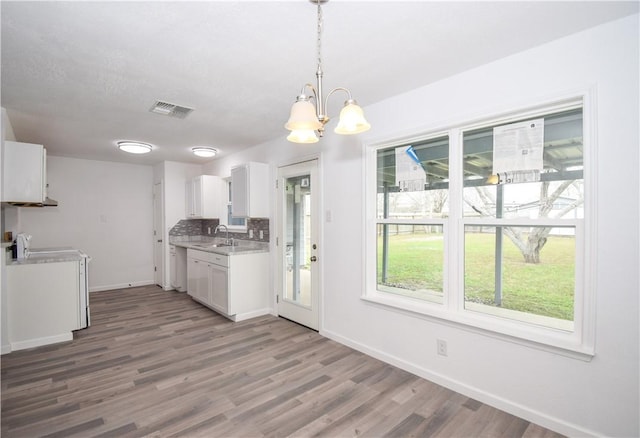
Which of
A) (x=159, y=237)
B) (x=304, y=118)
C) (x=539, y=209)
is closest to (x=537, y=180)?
(x=539, y=209)

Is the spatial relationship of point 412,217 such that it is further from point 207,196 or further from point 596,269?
point 207,196

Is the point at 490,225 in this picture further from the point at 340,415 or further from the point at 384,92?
the point at 340,415

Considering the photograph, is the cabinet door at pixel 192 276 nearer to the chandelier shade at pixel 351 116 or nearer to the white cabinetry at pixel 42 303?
the white cabinetry at pixel 42 303

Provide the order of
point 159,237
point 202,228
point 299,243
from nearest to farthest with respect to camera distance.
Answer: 1. point 299,243
2. point 159,237
3. point 202,228

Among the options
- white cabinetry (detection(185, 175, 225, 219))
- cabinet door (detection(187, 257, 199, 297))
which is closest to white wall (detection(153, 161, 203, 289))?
white cabinetry (detection(185, 175, 225, 219))

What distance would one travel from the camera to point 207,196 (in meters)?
5.56

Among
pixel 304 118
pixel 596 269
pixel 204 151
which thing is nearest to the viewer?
pixel 304 118

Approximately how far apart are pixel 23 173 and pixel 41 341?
72.8 inches

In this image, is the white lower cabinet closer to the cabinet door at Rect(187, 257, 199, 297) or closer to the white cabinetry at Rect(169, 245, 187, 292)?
the cabinet door at Rect(187, 257, 199, 297)

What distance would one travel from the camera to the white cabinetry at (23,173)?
10.7ft

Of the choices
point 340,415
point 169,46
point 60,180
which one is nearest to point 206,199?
point 60,180

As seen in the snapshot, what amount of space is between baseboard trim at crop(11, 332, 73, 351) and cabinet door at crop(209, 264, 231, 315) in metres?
1.61

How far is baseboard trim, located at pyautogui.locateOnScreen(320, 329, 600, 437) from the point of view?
75.8 inches

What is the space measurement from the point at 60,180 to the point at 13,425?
191 inches
